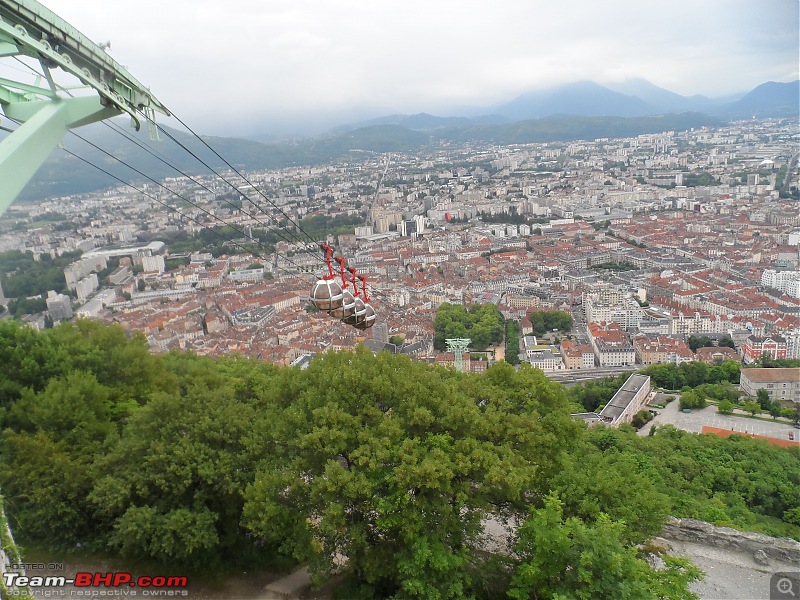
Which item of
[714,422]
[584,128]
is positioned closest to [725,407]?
[714,422]

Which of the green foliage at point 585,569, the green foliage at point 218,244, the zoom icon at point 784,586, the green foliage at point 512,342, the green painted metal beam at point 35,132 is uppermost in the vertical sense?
the green painted metal beam at point 35,132

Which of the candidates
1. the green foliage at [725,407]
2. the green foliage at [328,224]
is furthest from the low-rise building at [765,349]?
the green foliage at [328,224]

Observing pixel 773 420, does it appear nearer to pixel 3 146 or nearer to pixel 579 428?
pixel 579 428

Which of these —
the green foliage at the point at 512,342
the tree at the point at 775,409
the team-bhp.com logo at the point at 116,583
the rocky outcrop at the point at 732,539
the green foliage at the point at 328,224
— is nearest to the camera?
the team-bhp.com logo at the point at 116,583

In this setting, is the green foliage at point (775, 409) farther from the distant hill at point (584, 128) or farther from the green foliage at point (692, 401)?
the distant hill at point (584, 128)

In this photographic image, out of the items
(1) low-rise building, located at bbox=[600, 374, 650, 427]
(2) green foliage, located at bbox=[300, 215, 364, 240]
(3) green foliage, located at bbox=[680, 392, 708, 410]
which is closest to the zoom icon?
(1) low-rise building, located at bbox=[600, 374, 650, 427]

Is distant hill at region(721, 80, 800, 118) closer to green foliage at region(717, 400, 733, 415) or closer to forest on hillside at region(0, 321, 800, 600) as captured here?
green foliage at region(717, 400, 733, 415)

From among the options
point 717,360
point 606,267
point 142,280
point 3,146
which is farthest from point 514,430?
point 606,267
